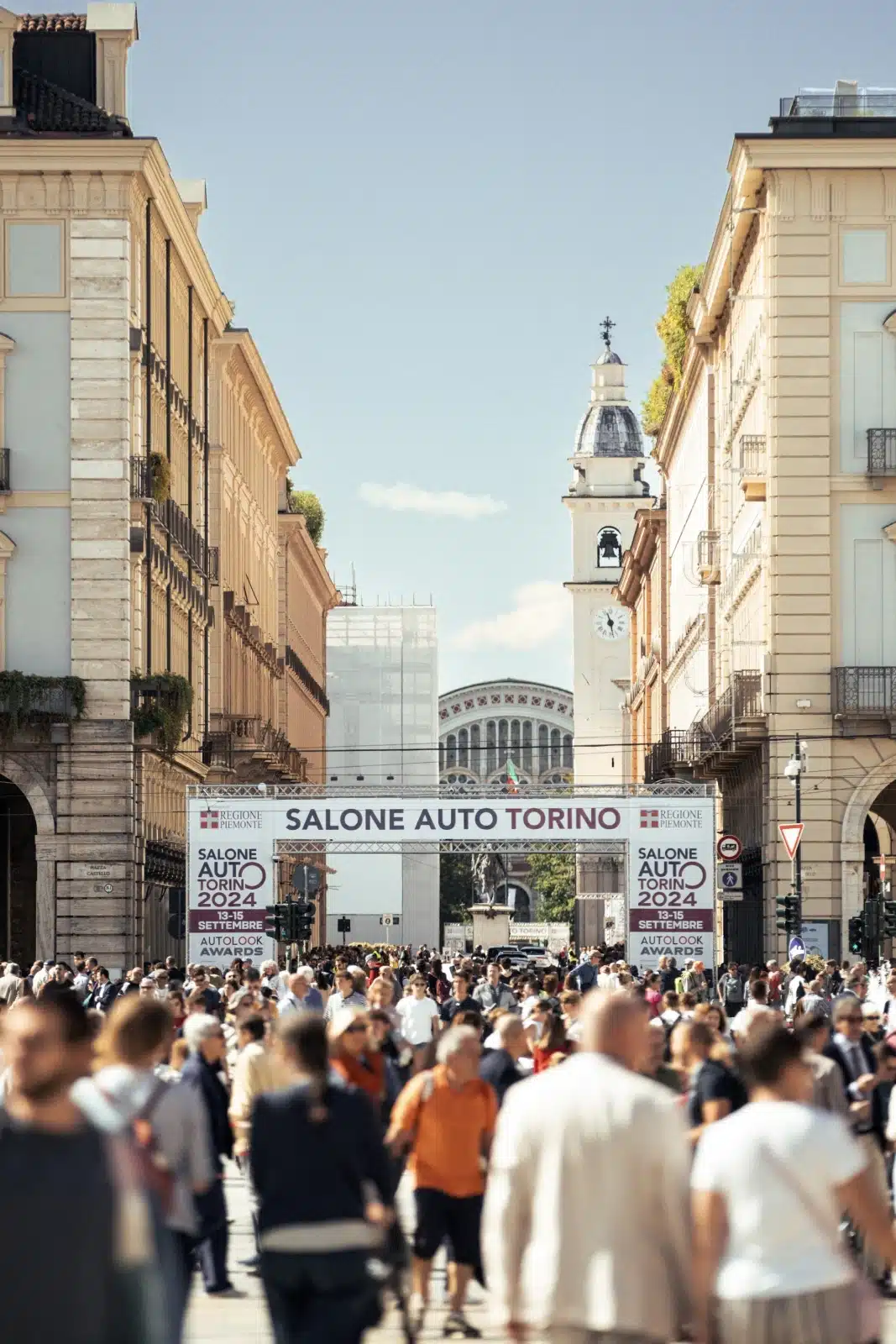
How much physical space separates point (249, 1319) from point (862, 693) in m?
34.3

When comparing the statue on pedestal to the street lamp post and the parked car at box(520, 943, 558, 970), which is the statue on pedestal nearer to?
the parked car at box(520, 943, 558, 970)

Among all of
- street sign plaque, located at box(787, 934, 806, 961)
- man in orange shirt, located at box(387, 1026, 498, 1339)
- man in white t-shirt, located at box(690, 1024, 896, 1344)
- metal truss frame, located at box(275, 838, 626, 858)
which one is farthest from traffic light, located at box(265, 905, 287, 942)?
man in white t-shirt, located at box(690, 1024, 896, 1344)

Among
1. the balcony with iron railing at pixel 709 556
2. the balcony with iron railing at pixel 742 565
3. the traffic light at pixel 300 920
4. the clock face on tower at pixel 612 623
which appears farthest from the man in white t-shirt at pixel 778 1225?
the clock face on tower at pixel 612 623

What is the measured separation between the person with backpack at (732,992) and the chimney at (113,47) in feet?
64.3

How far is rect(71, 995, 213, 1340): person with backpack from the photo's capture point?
392 inches

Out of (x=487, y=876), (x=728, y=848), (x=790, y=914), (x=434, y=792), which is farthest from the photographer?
(x=487, y=876)

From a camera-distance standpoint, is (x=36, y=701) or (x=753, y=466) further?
(x=753, y=466)

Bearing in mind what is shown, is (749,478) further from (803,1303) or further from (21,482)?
(803,1303)

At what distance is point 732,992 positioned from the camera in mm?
42156

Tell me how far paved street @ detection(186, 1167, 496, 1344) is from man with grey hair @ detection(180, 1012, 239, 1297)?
15cm

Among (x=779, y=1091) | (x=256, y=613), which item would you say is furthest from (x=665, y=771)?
(x=779, y=1091)

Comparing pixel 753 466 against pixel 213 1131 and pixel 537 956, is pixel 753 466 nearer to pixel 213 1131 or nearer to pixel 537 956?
pixel 213 1131

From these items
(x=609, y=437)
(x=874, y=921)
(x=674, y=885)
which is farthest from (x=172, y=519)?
(x=609, y=437)

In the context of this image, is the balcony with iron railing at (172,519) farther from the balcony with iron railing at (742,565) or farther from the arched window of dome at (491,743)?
the arched window of dome at (491,743)
